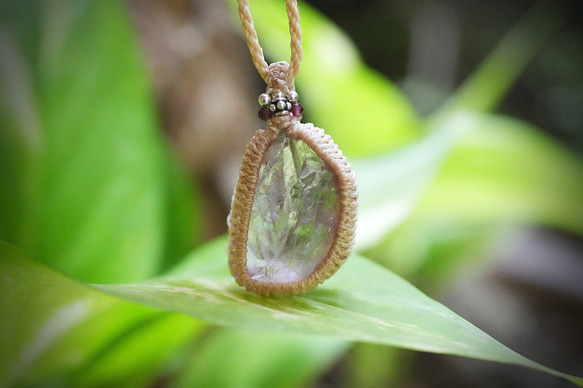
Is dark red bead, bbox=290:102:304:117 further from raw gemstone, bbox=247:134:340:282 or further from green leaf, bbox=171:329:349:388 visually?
green leaf, bbox=171:329:349:388

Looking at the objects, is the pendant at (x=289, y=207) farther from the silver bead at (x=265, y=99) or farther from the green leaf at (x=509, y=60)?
the green leaf at (x=509, y=60)

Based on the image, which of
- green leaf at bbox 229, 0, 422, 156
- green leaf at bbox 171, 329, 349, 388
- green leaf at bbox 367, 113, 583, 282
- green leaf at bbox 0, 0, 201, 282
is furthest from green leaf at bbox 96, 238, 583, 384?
green leaf at bbox 229, 0, 422, 156

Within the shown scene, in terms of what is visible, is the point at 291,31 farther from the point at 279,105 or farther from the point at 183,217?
the point at 183,217

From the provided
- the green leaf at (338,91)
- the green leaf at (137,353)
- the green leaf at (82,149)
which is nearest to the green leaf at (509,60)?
the green leaf at (338,91)

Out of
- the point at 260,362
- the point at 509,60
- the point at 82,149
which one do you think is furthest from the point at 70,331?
the point at 509,60

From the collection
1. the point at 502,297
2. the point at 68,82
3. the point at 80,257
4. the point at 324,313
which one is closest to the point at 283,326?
the point at 324,313

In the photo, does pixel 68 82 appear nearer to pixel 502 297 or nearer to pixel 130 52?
pixel 130 52

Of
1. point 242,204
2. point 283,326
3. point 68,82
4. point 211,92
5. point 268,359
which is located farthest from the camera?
point 211,92
